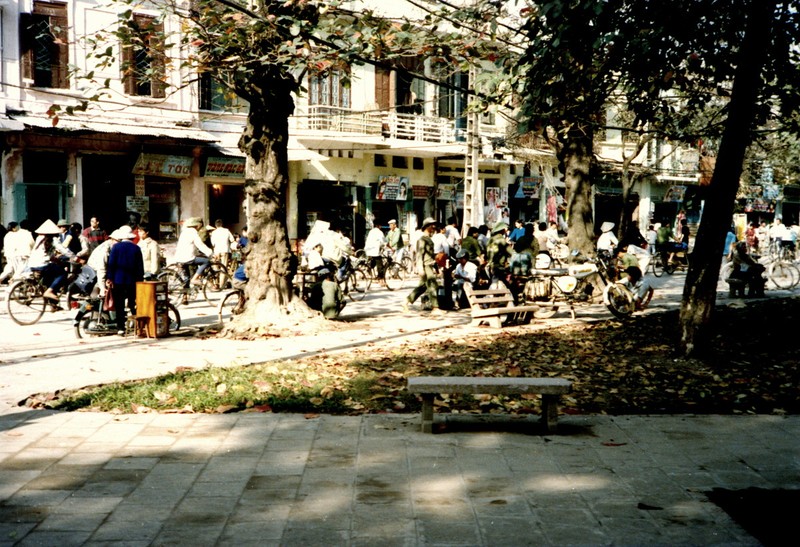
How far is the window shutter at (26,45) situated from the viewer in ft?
67.7

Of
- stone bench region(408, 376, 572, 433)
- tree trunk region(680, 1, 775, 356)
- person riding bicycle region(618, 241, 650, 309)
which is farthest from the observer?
person riding bicycle region(618, 241, 650, 309)

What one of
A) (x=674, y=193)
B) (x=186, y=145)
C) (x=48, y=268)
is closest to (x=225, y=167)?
(x=186, y=145)

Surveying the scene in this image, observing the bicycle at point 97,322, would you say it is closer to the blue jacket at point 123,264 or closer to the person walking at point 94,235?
the blue jacket at point 123,264

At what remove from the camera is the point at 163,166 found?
77.6ft

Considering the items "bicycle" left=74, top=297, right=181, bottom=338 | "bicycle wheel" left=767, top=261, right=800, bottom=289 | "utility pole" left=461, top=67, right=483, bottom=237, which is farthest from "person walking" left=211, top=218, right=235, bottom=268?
"bicycle wheel" left=767, top=261, right=800, bottom=289

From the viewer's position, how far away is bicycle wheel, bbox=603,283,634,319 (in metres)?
15.2

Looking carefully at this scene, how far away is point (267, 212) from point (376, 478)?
26.2 feet

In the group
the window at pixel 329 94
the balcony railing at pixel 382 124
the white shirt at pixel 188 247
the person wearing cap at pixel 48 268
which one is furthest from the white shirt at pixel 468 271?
the window at pixel 329 94

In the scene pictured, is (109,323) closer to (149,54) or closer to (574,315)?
(149,54)

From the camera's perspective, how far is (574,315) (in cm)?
1523

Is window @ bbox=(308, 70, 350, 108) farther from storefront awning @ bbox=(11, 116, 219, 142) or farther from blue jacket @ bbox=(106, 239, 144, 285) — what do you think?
blue jacket @ bbox=(106, 239, 144, 285)

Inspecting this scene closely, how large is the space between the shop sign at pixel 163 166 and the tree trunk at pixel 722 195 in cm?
1712

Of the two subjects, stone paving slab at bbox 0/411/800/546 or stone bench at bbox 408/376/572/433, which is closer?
stone paving slab at bbox 0/411/800/546

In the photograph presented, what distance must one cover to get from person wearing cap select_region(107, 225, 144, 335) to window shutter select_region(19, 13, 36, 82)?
34.1ft
